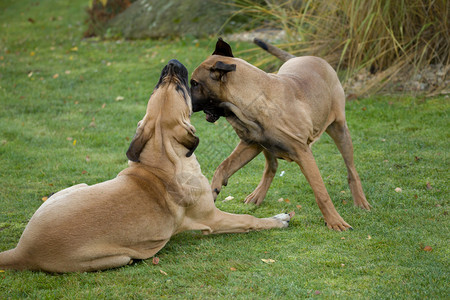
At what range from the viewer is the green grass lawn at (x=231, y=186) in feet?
15.8

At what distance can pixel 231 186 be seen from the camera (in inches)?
311

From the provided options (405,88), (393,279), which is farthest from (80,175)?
(405,88)

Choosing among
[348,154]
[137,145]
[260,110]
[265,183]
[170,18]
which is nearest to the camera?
[137,145]

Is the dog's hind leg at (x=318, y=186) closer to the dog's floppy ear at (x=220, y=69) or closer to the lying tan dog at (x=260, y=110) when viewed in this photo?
the lying tan dog at (x=260, y=110)

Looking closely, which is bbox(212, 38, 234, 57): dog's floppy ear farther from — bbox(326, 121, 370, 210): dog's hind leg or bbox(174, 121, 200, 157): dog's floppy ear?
bbox(326, 121, 370, 210): dog's hind leg

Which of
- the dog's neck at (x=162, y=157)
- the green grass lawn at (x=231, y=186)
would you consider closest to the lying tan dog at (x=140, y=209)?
the dog's neck at (x=162, y=157)

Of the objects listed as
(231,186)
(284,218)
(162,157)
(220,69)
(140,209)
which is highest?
(220,69)

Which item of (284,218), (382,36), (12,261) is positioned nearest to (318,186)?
(284,218)

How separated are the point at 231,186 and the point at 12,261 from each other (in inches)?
140

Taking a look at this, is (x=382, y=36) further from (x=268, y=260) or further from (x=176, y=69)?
(x=268, y=260)

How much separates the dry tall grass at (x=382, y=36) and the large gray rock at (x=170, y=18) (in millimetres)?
4388

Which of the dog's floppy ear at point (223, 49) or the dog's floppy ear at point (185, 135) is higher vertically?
the dog's floppy ear at point (223, 49)

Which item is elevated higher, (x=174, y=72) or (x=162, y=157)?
(x=174, y=72)

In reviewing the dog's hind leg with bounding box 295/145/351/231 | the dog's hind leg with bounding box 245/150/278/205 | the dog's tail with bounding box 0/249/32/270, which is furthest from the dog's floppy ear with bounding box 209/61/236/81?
the dog's tail with bounding box 0/249/32/270
